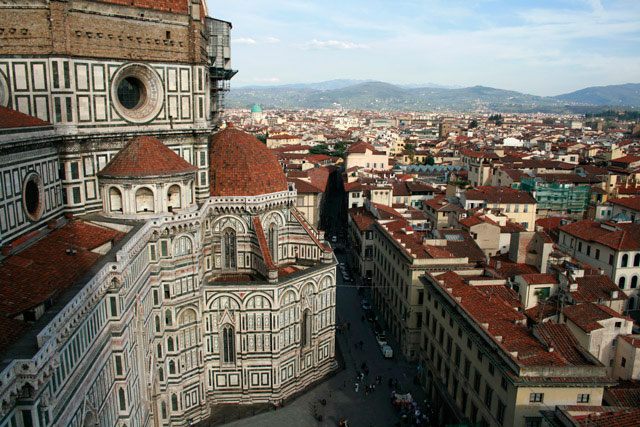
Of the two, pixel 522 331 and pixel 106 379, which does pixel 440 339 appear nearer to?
pixel 522 331

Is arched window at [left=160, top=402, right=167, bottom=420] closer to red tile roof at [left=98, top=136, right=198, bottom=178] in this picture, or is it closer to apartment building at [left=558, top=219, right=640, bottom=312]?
red tile roof at [left=98, top=136, right=198, bottom=178]

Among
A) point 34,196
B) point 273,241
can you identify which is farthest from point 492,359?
point 34,196

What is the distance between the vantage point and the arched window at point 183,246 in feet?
101

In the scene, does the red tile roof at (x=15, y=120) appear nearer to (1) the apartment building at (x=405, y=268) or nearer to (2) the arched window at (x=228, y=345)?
(2) the arched window at (x=228, y=345)

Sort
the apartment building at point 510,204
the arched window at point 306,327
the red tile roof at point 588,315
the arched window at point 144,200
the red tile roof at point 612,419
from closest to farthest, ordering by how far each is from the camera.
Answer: the red tile roof at point 612,419
the arched window at point 144,200
the red tile roof at point 588,315
the arched window at point 306,327
the apartment building at point 510,204

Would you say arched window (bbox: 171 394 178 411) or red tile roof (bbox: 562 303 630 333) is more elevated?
red tile roof (bbox: 562 303 630 333)

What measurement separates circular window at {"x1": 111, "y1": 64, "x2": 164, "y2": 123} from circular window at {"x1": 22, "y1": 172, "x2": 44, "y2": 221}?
6822 mm

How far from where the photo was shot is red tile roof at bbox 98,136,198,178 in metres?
28.9

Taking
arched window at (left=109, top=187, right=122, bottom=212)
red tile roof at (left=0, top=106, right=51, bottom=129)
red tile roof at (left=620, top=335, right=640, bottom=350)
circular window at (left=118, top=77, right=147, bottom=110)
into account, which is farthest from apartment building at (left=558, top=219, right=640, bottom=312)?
red tile roof at (left=0, top=106, right=51, bottom=129)

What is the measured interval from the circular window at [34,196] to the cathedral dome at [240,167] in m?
11.4

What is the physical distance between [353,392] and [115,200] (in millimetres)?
20451

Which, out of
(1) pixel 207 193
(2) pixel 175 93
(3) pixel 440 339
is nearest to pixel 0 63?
(2) pixel 175 93

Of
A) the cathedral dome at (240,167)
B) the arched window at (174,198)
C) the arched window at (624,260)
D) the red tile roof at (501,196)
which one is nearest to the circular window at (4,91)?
the arched window at (174,198)

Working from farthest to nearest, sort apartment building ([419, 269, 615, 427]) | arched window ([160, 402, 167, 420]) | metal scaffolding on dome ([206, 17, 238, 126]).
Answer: metal scaffolding on dome ([206, 17, 238, 126]), arched window ([160, 402, 167, 420]), apartment building ([419, 269, 615, 427])
